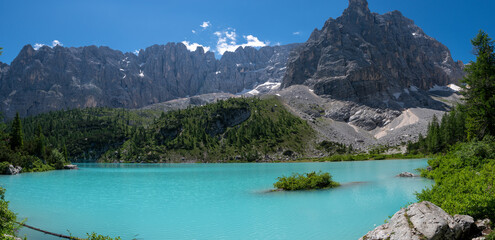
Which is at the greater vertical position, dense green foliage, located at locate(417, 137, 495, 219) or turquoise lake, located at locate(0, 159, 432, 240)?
dense green foliage, located at locate(417, 137, 495, 219)

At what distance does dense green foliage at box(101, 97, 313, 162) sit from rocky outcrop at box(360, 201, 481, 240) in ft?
386

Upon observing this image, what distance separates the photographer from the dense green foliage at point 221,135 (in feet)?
449

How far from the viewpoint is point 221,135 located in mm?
154375

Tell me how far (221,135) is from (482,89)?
130243 mm

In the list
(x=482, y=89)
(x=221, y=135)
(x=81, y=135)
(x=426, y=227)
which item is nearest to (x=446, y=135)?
(x=482, y=89)

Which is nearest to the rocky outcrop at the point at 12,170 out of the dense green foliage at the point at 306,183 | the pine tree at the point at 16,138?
the pine tree at the point at 16,138

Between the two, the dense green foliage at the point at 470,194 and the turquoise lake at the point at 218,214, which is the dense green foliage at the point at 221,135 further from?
the dense green foliage at the point at 470,194

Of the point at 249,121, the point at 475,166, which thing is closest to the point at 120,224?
the point at 475,166

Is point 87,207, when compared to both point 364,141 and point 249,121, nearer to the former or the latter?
point 249,121

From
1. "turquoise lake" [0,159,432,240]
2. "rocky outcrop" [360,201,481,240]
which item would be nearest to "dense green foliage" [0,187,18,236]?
"turquoise lake" [0,159,432,240]

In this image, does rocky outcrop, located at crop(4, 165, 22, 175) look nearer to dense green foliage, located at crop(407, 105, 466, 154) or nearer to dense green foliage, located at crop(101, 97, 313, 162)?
dense green foliage, located at crop(101, 97, 313, 162)

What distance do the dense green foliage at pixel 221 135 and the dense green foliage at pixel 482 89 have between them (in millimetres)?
100495

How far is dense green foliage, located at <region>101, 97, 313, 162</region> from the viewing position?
137 m

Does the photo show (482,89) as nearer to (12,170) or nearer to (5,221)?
(5,221)
